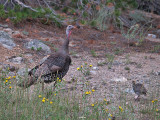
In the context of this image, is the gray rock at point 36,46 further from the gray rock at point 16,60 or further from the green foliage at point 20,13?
the green foliage at point 20,13

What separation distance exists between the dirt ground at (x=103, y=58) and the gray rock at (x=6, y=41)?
16 cm

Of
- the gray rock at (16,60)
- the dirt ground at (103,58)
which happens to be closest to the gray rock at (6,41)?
the dirt ground at (103,58)

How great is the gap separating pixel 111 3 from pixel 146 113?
7.30 meters

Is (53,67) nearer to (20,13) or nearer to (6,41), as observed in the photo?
(6,41)

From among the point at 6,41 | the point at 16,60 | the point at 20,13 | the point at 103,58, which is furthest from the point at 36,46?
the point at 103,58

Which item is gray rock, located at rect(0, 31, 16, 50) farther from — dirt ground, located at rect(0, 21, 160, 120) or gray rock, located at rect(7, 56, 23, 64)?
gray rock, located at rect(7, 56, 23, 64)

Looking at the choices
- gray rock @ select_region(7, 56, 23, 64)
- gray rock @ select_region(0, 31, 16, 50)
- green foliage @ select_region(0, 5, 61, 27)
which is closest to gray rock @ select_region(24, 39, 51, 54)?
gray rock @ select_region(0, 31, 16, 50)

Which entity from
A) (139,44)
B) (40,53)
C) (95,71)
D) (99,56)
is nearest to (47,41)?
(40,53)

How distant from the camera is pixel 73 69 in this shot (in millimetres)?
7316

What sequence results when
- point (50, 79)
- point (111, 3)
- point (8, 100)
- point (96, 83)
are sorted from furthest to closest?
1. point (111, 3)
2. point (96, 83)
3. point (50, 79)
4. point (8, 100)

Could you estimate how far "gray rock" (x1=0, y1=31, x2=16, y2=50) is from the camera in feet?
26.3

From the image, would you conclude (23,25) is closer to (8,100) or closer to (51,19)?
(51,19)

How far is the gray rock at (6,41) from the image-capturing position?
26.3ft

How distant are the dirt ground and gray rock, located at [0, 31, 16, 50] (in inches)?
6.3
